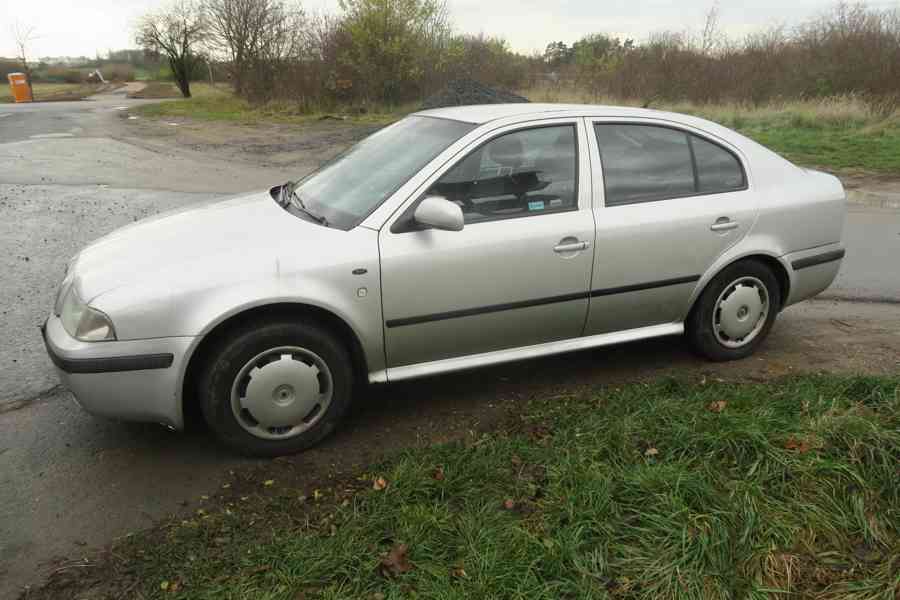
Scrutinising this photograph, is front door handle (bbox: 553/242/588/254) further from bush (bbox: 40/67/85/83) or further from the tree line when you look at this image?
bush (bbox: 40/67/85/83)

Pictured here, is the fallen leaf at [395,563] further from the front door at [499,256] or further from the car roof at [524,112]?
the car roof at [524,112]

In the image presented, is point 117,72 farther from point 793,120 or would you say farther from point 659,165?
point 659,165

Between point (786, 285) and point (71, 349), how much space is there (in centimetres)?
410

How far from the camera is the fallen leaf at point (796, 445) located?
314 centimetres

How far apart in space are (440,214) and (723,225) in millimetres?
1841

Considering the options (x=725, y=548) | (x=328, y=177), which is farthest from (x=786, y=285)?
(x=328, y=177)

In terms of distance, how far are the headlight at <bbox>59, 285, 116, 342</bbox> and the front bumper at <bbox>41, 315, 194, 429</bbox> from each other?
29 mm

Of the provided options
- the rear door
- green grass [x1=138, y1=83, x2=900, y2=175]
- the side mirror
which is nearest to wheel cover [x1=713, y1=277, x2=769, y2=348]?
the rear door

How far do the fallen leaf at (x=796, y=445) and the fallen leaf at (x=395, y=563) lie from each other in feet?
5.68

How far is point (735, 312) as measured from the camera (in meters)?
4.54

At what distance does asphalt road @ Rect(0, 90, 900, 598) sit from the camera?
10.3 ft

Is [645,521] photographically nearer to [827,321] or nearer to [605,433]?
[605,433]

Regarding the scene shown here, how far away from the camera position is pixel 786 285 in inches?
183

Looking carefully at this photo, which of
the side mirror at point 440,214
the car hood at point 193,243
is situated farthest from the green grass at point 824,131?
the car hood at point 193,243
